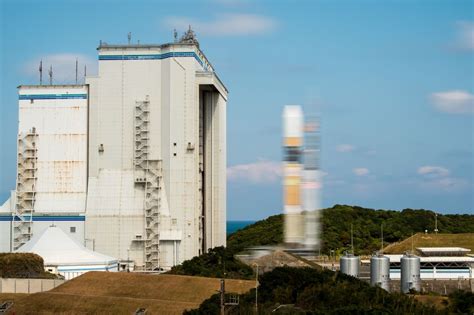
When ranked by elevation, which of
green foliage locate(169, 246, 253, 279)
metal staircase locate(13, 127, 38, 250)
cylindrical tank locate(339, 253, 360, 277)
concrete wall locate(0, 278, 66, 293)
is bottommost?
concrete wall locate(0, 278, 66, 293)

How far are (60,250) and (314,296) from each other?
2935 cm

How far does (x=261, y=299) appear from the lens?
45.8 meters

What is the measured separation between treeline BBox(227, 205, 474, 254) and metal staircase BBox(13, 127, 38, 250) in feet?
102

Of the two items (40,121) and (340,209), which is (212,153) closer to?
(40,121)

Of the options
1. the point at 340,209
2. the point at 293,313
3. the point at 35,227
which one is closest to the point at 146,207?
the point at 35,227

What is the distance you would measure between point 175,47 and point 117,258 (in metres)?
19.6

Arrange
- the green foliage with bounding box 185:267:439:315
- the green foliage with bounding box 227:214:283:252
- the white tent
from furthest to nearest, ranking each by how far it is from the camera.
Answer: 1. the green foliage with bounding box 227:214:283:252
2. the white tent
3. the green foliage with bounding box 185:267:439:315

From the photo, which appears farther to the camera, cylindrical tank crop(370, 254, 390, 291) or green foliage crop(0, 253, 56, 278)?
green foliage crop(0, 253, 56, 278)

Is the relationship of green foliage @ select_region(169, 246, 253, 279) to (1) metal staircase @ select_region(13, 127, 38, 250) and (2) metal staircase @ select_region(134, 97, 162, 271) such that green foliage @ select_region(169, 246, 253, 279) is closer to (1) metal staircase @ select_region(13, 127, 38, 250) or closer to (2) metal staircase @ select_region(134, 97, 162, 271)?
(2) metal staircase @ select_region(134, 97, 162, 271)

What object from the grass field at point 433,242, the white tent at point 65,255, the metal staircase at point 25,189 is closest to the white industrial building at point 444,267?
the grass field at point 433,242

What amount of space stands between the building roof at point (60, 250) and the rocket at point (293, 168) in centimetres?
2700

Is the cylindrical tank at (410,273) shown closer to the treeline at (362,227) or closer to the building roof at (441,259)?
the building roof at (441,259)

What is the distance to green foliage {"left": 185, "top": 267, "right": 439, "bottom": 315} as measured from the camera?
42.5m

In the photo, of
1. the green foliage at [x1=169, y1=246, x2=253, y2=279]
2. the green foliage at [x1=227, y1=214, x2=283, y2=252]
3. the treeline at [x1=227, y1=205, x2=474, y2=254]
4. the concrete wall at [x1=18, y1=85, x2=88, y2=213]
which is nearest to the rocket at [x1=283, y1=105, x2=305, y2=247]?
the green foliage at [x1=169, y1=246, x2=253, y2=279]
